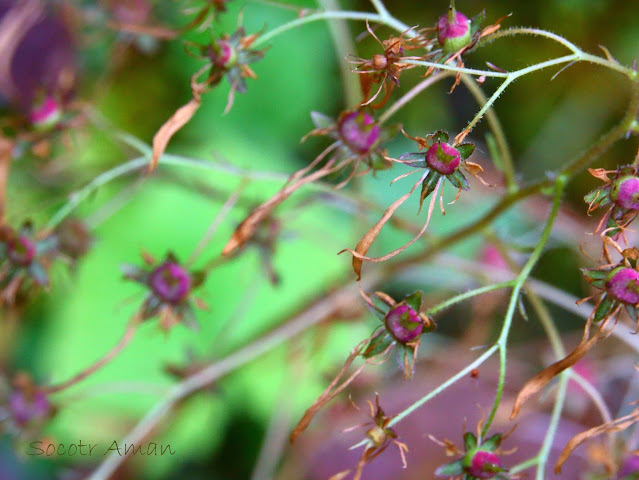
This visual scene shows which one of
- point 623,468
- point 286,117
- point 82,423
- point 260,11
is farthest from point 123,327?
point 623,468

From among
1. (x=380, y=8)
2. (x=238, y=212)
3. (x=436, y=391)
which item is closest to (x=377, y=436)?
(x=436, y=391)

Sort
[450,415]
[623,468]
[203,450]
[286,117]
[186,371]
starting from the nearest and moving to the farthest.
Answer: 1. [623,468]
2. [186,371]
3. [450,415]
4. [203,450]
5. [286,117]

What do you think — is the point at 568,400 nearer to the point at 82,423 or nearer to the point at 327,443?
the point at 327,443

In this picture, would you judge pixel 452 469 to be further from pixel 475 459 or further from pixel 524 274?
pixel 524 274

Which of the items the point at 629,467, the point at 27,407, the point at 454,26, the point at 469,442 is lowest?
the point at 629,467

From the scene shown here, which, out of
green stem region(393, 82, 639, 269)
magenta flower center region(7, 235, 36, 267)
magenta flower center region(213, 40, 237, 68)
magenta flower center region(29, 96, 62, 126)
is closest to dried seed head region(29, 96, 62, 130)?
magenta flower center region(29, 96, 62, 126)

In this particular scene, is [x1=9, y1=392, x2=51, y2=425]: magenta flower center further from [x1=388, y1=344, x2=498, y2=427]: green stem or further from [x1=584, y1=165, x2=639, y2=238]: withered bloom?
[x1=584, y1=165, x2=639, y2=238]: withered bloom

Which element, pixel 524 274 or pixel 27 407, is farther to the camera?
pixel 27 407
